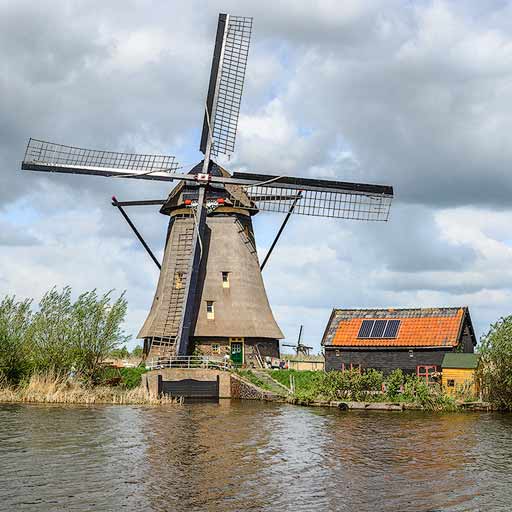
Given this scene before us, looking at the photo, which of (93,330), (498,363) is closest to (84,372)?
(93,330)

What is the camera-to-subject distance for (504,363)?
30.5m

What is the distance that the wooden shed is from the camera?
33750 mm

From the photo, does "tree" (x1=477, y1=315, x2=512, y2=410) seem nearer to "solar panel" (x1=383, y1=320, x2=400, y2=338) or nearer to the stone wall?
"solar panel" (x1=383, y1=320, x2=400, y2=338)

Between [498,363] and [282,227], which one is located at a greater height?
[282,227]

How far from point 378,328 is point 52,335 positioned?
597 inches

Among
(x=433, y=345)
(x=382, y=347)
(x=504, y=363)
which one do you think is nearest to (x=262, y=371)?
(x=382, y=347)

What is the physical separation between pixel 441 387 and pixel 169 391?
1227 cm

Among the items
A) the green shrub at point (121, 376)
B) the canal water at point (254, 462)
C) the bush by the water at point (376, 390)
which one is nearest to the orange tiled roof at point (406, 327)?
the bush by the water at point (376, 390)

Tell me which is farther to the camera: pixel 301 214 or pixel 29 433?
pixel 301 214

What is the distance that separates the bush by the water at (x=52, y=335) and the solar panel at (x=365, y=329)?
11558mm

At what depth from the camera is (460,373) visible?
3441 cm

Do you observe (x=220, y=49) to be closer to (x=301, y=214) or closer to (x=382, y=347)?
(x=301, y=214)

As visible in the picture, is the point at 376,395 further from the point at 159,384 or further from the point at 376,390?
the point at 159,384

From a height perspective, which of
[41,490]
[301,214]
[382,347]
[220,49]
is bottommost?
[41,490]
